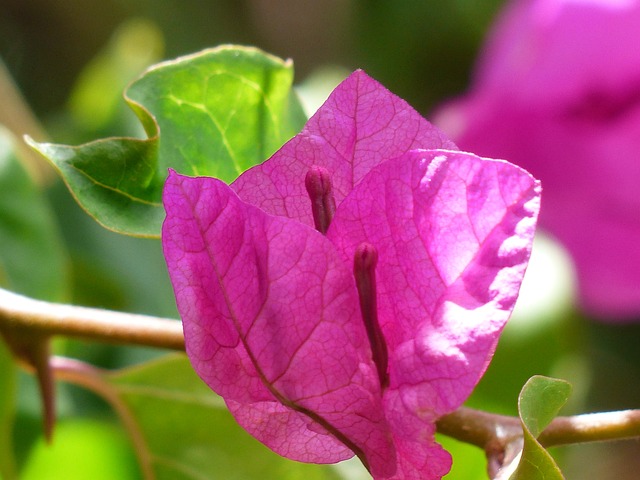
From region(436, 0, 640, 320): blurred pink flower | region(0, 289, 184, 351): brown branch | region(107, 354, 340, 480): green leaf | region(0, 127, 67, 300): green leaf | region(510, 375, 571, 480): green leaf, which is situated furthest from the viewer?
region(436, 0, 640, 320): blurred pink flower

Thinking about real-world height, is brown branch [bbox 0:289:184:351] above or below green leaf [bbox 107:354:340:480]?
above

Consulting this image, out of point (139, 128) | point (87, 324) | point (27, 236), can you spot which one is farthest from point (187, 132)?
point (139, 128)

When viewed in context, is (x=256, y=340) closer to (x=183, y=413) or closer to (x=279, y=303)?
(x=279, y=303)

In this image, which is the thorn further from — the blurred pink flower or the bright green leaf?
the blurred pink flower

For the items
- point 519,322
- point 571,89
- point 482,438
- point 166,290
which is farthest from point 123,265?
point 482,438

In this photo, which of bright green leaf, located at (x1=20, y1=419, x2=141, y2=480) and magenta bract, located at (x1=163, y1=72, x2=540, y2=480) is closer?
magenta bract, located at (x1=163, y1=72, x2=540, y2=480)

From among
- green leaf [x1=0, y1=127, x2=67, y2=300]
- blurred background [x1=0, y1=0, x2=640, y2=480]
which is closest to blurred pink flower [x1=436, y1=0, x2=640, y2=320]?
blurred background [x1=0, y1=0, x2=640, y2=480]
